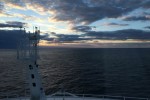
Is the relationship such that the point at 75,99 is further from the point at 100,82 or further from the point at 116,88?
the point at 100,82

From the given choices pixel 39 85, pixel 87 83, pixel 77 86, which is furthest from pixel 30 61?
pixel 87 83

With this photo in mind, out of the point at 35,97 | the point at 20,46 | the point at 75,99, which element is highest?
the point at 20,46

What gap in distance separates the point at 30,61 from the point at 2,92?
4793 centimetres

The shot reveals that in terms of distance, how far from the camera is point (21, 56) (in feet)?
55.7

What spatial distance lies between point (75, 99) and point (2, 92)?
41950mm

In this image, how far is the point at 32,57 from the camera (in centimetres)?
1720

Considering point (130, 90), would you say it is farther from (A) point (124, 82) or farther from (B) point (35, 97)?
(B) point (35, 97)

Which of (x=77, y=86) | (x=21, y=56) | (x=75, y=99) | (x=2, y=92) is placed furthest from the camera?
(x=77, y=86)

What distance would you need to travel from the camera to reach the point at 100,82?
242ft

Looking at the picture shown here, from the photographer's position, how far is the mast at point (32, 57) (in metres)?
17.0

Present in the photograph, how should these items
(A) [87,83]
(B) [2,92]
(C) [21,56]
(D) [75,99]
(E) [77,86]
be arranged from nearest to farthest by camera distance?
(C) [21,56], (D) [75,99], (B) [2,92], (E) [77,86], (A) [87,83]

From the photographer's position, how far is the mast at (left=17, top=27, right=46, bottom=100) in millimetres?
17016

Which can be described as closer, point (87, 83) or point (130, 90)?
point (130, 90)

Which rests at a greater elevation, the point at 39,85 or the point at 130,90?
the point at 39,85
